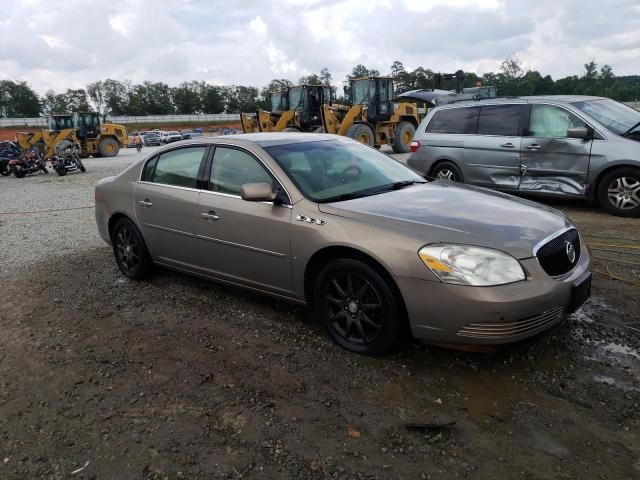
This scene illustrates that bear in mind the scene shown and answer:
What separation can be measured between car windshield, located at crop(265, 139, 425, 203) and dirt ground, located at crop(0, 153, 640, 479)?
3.51 ft

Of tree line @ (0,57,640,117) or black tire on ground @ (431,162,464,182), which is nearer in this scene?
black tire on ground @ (431,162,464,182)

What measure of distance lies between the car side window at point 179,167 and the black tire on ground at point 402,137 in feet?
54.3

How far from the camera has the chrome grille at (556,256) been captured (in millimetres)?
3154

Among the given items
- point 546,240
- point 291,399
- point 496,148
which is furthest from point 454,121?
point 291,399

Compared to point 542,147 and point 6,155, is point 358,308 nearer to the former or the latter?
point 542,147

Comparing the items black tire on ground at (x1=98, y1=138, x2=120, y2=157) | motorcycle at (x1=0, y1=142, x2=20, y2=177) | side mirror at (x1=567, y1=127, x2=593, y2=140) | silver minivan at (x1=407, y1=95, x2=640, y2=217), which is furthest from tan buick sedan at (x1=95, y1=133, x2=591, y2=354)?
black tire on ground at (x1=98, y1=138, x2=120, y2=157)

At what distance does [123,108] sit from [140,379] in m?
114

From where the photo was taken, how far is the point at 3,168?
2055 centimetres

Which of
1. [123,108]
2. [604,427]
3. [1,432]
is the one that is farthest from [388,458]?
[123,108]

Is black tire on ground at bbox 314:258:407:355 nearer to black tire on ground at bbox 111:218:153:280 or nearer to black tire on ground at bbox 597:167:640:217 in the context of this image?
black tire on ground at bbox 111:218:153:280

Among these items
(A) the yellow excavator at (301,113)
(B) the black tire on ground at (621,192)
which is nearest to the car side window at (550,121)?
(B) the black tire on ground at (621,192)

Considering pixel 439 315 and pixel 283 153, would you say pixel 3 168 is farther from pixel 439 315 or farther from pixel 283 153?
pixel 439 315

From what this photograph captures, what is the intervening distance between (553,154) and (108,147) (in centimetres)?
2690

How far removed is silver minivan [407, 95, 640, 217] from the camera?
22.7ft
